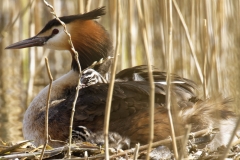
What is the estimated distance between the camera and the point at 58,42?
5.22 m

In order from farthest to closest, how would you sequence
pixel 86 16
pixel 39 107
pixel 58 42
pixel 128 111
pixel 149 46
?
1. pixel 149 46
2. pixel 58 42
3. pixel 86 16
4. pixel 39 107
5. pixel 128 111

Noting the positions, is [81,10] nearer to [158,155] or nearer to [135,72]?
[135,72]

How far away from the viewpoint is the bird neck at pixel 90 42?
5027 mm

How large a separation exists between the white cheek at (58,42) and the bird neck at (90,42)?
126mm

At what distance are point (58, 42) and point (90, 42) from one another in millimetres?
343

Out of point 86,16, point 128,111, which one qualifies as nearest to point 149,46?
point 86,16

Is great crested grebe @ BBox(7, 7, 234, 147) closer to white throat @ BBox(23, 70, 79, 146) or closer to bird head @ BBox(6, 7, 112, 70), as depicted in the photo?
white throat @ BBox(23, 70, 79, 146)

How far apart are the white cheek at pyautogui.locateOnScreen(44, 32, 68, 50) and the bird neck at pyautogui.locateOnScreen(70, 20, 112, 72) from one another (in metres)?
0.13

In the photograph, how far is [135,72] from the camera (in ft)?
16.2

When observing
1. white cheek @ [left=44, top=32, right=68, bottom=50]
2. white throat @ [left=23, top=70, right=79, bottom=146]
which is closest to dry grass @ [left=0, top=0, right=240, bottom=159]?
white cheek @ [left=44, top=32, right=68, bottom=50]

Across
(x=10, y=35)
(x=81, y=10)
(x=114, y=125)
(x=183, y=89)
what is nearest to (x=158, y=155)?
(x=114, y=125)

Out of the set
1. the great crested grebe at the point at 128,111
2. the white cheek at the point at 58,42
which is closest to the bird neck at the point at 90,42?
the white cheek at the point at 58,42

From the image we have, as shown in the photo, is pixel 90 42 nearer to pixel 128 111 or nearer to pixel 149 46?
pixel 149 46

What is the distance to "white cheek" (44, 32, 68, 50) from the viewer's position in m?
5.18
